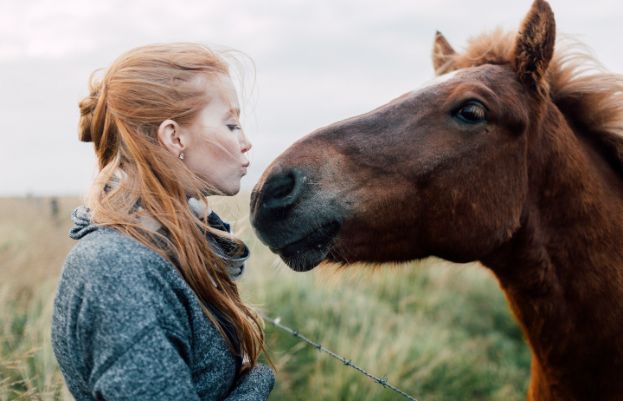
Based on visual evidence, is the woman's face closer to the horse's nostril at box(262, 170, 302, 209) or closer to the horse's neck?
the horse's nostril at box(262, 170, 302, 209)

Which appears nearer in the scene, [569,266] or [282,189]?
[282,189]

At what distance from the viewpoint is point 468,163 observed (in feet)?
8.27

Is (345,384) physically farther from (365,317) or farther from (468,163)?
(468,163)

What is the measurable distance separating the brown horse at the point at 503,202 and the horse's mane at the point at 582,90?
0.14 metres

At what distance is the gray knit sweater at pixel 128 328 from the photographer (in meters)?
1.55

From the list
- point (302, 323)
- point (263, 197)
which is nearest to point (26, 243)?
point (302, 323)

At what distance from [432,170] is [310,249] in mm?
625

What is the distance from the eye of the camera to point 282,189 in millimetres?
2307

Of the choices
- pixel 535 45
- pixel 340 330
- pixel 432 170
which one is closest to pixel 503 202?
pixel 432 170

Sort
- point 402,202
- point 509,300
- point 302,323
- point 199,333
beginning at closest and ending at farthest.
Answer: point 199,333 → point 402,202 → point 509,300 → point 302,323

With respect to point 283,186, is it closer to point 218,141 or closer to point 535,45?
point 218,141

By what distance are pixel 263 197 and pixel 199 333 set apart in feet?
2.18

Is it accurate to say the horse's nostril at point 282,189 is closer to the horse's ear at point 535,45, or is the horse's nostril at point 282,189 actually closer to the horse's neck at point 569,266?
the horse's neck at point 569,266

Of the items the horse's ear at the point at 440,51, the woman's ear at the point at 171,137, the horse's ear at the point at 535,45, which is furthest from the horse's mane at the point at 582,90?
the woman's ear at the point at 171,137
